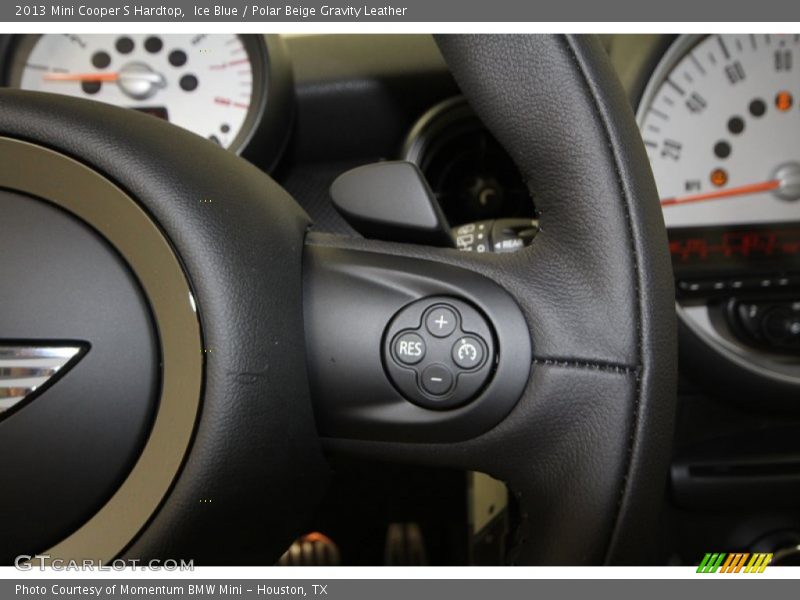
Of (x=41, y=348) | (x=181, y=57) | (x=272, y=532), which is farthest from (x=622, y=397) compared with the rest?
(x=181, y=57)

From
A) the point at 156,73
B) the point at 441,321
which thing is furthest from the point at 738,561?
the point at 156,73

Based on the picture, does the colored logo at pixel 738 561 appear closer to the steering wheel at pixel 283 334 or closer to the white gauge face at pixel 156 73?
the steering wheel at pixel 283 334

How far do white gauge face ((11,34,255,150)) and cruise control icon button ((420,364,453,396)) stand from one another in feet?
1.82

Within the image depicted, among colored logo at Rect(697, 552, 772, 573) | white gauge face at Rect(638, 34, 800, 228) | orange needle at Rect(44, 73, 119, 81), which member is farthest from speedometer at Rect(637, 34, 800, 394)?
orange needle at Rect(44, 73, 119, 81)

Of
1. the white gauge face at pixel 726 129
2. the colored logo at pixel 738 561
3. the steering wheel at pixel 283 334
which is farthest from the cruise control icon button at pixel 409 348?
the white gauge face at pixel 726 129

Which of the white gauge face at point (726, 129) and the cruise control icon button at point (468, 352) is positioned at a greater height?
the white gauge face at point (726, 129)

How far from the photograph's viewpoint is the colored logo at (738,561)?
2.59 feet

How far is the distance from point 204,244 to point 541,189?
8.9 inches

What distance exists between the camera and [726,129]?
964 mm

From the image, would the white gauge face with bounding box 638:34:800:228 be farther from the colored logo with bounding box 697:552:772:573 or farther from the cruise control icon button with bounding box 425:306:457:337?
the cruise control icon button with bounding box 425:306:457:337

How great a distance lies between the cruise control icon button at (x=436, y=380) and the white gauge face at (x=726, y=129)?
0.59 metres

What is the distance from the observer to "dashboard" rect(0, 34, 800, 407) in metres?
0.94

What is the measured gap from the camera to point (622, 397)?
1.55ft

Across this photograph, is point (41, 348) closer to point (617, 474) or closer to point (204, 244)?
point (204, 244)
